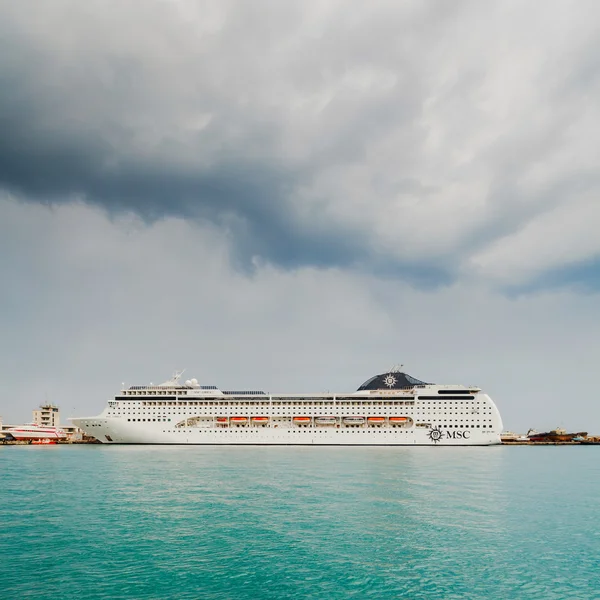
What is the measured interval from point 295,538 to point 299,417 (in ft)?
257

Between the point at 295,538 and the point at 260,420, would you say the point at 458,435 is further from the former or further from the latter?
the point at 295,538

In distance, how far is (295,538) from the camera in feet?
80.6

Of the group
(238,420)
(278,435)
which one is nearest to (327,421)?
(278,435)

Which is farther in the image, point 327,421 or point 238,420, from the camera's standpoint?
point 238,420

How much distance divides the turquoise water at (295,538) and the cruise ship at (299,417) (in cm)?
5351

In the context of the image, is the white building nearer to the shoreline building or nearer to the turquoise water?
the shoreline building

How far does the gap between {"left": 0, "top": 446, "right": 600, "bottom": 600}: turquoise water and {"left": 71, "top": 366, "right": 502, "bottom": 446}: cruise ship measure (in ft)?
176

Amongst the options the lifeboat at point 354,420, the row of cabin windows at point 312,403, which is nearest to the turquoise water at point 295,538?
the lifeboat at point 354,420

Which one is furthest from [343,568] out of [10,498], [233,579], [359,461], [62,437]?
[62,437]

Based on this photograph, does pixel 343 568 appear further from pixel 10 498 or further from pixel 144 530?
pixel 10 498

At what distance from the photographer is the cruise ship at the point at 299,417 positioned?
326 feet

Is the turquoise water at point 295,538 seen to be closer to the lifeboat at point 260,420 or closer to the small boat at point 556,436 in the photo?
the lifeboat at point 260,420

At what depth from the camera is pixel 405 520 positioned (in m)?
28.9

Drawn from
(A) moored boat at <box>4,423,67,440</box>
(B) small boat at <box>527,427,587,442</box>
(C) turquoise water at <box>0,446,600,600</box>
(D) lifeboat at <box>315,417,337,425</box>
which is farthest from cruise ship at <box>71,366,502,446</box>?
(B) small boat at <box>527,427,587,442</box>
